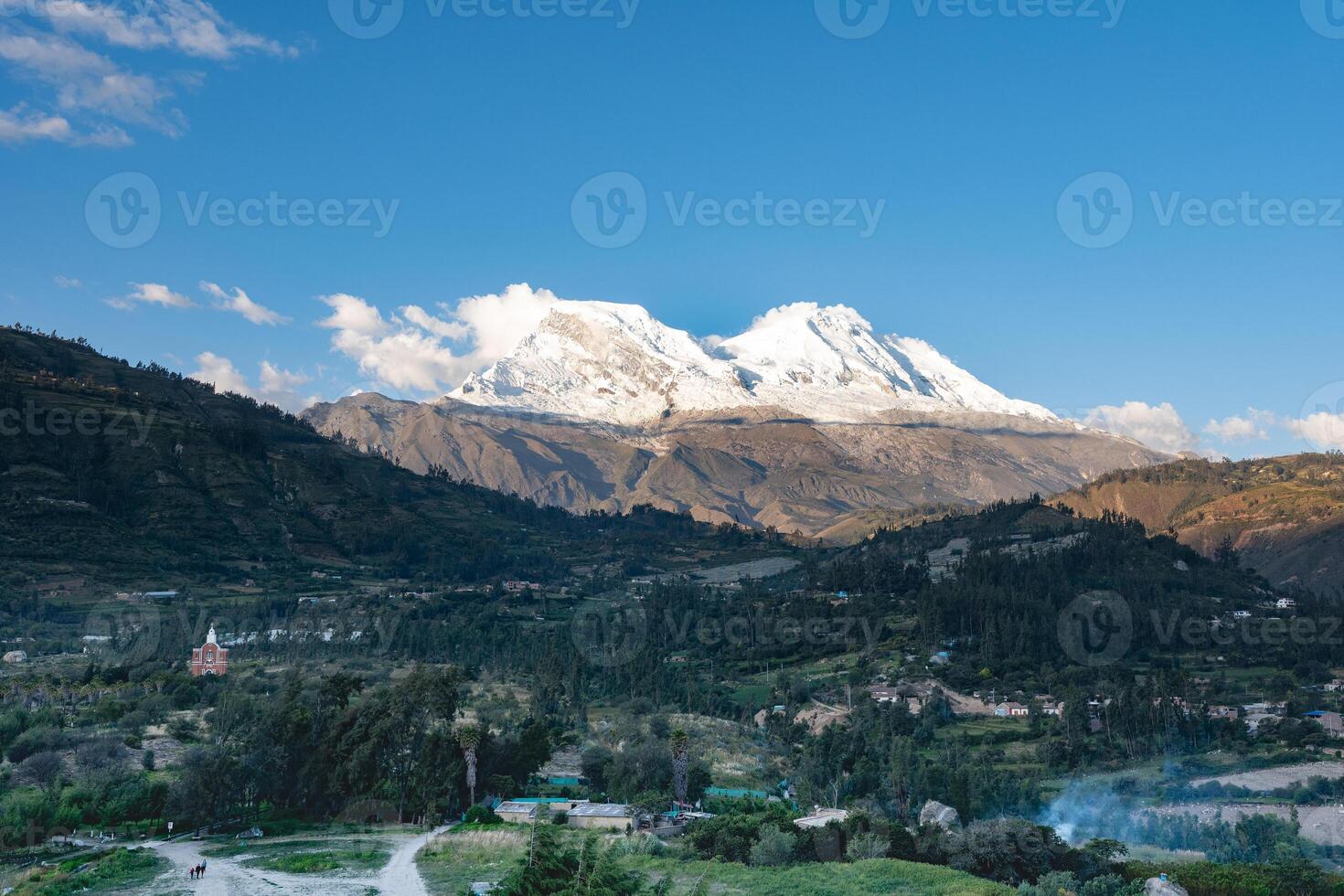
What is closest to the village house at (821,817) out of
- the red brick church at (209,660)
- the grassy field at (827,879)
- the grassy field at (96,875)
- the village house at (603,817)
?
the grassy field at (827,879)

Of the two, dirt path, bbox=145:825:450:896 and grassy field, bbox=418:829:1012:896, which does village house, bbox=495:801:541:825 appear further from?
dirt path, bbox=145:825:450:896

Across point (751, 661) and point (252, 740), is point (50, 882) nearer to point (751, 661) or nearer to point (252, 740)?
point (252, 740)

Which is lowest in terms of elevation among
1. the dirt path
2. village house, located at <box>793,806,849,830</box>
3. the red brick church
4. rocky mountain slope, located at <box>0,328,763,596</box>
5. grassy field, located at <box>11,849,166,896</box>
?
village house, located at <box>793,806,849,830</box>

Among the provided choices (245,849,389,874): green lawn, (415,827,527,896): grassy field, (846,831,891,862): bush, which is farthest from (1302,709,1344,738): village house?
(245,849,389,874): green lawn

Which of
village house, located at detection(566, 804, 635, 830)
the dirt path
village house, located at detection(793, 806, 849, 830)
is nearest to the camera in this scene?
the dirt path

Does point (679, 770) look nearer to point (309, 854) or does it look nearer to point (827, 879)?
point (827, 879)

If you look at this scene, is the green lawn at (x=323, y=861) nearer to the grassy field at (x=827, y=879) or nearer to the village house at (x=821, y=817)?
the grassy field at (x=827, y=879)
